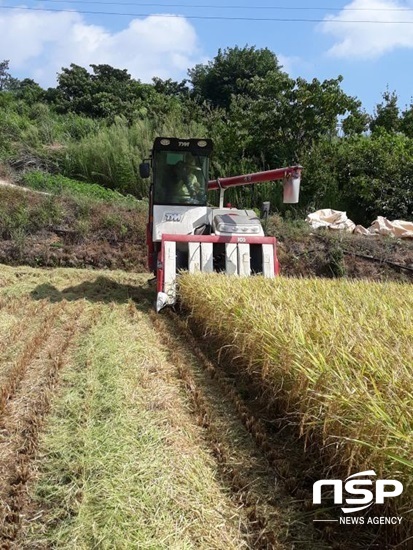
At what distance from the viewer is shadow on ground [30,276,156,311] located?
6852 mm

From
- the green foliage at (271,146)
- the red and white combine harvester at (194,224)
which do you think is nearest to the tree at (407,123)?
the green foliage at (271,146)

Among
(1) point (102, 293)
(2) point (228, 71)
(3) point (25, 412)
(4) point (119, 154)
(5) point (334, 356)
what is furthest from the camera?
(2) point (228, 71)

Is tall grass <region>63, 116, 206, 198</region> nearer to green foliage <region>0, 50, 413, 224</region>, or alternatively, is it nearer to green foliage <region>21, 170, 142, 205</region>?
green foliage <region>0, 50, 413, 224</region>

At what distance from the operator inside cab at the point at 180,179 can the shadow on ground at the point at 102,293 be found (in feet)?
4.61

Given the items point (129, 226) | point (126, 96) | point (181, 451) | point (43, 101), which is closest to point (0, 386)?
point (181, 451)

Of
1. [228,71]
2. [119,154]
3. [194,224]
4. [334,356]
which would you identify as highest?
[228,71]

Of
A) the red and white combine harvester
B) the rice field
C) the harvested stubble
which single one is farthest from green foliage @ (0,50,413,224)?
the rice field

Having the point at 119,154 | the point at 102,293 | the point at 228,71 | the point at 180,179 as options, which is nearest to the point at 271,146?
the point at 119,154

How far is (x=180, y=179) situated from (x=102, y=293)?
1979 mm

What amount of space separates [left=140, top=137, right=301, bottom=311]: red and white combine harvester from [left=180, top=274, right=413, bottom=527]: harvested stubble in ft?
3.51

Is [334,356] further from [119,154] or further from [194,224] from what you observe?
[119,154]

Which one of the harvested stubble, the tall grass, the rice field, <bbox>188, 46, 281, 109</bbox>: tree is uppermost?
<bbox>188, 46, 281, 109</bbox>: tree

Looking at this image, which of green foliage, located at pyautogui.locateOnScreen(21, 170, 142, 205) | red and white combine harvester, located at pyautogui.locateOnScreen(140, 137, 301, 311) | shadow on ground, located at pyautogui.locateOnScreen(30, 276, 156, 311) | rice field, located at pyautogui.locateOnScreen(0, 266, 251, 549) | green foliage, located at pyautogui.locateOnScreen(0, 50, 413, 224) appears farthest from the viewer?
green foliage, located at pyautogui.locateOnScreen(0, 50, 413, 224)

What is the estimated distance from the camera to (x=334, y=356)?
286 cm
